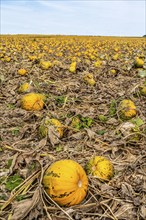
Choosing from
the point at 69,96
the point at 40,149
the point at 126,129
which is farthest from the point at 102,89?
the point at 40,149

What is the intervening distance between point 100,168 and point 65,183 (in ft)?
2.09

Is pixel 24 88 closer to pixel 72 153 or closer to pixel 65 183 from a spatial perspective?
pixel 72 153

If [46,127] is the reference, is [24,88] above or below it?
above

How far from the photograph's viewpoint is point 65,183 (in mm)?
3387

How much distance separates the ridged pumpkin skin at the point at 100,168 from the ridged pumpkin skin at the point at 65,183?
0.33m

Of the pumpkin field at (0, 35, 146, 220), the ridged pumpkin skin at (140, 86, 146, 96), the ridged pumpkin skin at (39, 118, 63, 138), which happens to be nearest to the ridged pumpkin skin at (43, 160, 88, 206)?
the pumpkin field at (0, 35, 146, 220)

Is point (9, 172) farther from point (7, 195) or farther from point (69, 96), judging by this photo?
point (69, 96)

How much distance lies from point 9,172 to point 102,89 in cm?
416

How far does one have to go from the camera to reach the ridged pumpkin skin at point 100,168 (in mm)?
3869

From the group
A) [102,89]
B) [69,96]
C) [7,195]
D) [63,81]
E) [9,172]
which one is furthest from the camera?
[63,81]

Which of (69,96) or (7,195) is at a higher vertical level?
(69,96)

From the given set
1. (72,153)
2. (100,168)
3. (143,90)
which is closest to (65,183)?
(100,168)

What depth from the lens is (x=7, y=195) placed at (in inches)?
144

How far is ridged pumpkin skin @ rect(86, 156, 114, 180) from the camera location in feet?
12.7
